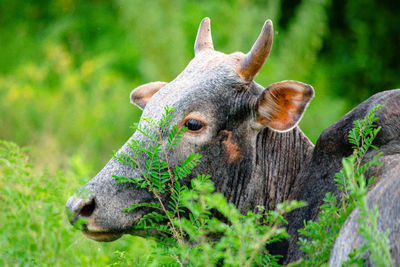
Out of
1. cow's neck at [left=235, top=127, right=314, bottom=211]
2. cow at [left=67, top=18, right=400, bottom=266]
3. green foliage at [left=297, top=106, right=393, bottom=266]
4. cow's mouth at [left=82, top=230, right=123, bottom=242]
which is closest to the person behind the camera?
green foliage at [left=297, top=106, right=393, bottom=266]

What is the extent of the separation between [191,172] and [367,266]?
56.4 inches

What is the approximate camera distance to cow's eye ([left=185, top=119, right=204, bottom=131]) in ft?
12.9

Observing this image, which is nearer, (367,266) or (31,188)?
(367,266)

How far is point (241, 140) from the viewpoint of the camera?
4051mm

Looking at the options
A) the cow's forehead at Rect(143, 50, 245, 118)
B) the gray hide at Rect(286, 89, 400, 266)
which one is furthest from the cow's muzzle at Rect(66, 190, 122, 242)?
the gray hide at Rect(286, 89, 400, 266)

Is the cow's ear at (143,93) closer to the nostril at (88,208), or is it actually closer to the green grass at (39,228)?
the green grass at (39,228)

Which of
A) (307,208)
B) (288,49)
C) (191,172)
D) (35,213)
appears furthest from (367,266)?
(288,49)

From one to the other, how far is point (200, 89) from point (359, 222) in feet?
5.62

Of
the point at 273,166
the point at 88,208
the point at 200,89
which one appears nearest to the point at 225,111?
the point at 200,89

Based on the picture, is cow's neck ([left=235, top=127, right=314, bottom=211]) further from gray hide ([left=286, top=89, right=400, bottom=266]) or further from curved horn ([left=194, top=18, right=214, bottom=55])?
curved horn ([left=194, top=18, right=214, bottom=55])

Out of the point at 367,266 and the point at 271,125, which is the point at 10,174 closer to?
the point at 271,125

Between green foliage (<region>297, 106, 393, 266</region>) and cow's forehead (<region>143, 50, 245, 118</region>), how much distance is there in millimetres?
938

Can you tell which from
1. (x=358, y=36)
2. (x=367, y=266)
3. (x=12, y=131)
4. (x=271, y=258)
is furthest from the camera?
(x=358, y=36)

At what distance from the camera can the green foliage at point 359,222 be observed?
8.16 ft
